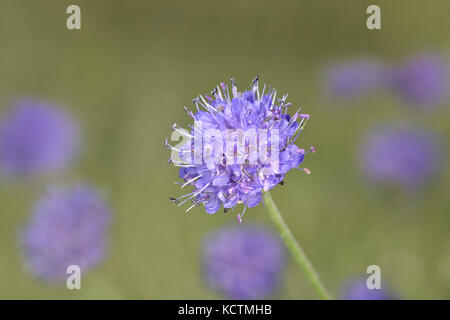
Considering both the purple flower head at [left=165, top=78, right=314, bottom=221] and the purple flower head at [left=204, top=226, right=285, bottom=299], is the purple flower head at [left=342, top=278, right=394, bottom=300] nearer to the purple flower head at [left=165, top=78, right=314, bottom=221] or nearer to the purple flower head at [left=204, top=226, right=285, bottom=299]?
the purple flower head at [left=204, top=226, right=285, bottom=299]

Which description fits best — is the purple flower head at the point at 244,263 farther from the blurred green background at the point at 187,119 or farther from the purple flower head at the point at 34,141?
the purple flower head at the point at 34,141

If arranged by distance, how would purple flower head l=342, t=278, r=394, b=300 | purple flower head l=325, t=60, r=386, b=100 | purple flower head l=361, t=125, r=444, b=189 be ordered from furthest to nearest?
purple flower head l=325, t=60, r=386, b=100, purple flower head l=361, t=125, r=444, b=189, purple flower head l=342, t=278, r=394, b=300

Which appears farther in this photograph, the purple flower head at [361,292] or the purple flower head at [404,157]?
the purple flower head at [404,157]

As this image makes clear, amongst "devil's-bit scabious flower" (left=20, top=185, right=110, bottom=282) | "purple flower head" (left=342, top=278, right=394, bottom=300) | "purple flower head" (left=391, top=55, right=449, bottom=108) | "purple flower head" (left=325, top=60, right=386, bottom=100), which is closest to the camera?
"purple flower head" (left=342, top=278, right=394, bottom=300)

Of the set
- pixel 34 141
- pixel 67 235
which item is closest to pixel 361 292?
pixel 67 235

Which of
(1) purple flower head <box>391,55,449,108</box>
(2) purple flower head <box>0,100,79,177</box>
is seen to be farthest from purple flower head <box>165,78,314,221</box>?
(2) purple flower head <box>0,100,79,177</box>

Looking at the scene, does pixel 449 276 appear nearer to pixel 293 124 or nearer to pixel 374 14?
pixel 293 124

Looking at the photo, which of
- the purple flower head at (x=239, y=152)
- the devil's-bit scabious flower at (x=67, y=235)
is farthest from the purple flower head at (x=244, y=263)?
the purple flower head at (x=239, y=152)
